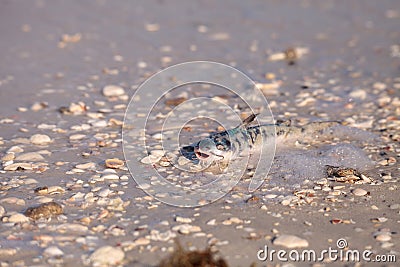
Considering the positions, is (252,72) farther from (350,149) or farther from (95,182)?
(95,182)

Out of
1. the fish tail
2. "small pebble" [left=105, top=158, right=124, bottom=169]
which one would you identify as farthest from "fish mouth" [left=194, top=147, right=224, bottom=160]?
the fish tail

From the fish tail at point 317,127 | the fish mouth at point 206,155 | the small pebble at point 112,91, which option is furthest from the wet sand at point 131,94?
the fish mouth at point 206,155

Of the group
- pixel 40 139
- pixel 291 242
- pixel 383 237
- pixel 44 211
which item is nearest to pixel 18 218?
pixel 44 211

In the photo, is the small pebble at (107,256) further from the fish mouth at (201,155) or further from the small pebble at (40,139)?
the small pebble at (40,139)

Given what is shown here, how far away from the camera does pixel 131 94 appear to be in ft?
18.7

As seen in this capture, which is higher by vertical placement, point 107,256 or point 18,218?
point 18,218

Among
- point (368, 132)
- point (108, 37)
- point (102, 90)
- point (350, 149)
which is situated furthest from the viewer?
point (108, 37)

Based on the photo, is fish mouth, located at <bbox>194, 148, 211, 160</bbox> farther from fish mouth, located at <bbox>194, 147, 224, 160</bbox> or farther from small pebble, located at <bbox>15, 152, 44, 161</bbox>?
small pebble, located at <bbox>15, 152, 44, 161</bbox>

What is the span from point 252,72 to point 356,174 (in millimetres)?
2670

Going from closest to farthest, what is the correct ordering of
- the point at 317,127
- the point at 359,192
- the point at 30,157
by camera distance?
the point at 359,192 → the point at 30,157 → the point at 317,127

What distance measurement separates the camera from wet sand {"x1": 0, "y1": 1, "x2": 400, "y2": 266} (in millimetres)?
3188

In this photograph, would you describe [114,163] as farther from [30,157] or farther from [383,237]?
[383,237]

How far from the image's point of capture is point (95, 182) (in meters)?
3.84

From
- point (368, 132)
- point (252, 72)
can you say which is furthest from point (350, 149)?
point (252, 72)
